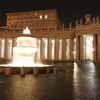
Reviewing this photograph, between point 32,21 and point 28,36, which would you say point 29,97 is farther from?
point 32,21

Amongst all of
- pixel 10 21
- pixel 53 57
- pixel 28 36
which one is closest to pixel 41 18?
pixel 10 21

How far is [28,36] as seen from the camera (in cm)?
3669

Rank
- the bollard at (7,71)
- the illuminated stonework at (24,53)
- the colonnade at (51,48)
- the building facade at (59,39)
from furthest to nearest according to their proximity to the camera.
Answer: the colonnade at (51,48) → the building facade at (59,39) → the illuminated stonework at (24,53) → the bollard at (7,71)

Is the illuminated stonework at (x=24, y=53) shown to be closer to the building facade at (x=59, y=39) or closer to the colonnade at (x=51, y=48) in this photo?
the building facade at (x=59, y=39)

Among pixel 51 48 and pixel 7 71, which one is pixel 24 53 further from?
pixel 51 48

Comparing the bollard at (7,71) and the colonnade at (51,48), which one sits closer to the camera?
the bollard at (7,71)

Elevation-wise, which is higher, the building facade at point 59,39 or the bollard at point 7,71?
the building facade at point 59,39

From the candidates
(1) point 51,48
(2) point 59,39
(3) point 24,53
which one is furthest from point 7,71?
(1) point 51,48

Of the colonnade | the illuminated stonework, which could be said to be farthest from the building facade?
the illuminated stonework

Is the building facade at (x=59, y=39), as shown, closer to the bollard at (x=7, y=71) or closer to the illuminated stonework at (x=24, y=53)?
the illuminated stonework at (x=24, y=53)

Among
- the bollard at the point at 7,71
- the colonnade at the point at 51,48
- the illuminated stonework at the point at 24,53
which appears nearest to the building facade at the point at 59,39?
the colonnade at the point at 51,48

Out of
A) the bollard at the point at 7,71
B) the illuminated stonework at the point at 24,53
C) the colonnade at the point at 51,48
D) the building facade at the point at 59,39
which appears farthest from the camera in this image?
the colonnade at the point at 51,48

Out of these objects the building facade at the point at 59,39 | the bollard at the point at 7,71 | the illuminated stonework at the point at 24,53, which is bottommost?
the bollard at the point at 7,71

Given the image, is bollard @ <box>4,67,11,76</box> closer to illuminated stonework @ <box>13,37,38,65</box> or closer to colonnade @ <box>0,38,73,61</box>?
illuminated stonework @ <box>13,37,38,65</box>
